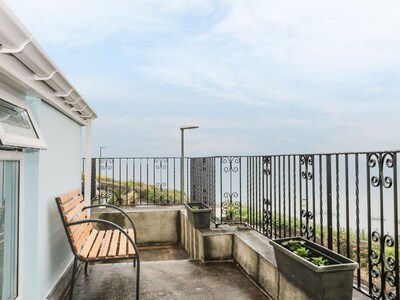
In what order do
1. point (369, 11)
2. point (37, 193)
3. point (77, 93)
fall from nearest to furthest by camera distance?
point (37, 193) → point (77, 93) → point (369, 11)

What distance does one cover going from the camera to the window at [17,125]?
81.7 inches

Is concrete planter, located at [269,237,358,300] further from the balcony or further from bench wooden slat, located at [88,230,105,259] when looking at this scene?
bench wooden slat, located at [88,230,105,259]

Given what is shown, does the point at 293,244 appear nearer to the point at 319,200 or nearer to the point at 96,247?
the point at 319,200

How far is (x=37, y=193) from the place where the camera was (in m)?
2.78

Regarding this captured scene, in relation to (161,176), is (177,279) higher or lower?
lower

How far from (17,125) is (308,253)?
2.67m

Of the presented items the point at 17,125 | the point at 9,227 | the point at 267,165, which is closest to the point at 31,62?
the point at 17,125

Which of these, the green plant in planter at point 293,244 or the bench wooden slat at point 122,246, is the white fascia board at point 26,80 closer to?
the bench wooden slat at point 122,246

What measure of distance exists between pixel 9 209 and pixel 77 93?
1.53 m

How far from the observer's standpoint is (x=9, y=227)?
7.93 ft

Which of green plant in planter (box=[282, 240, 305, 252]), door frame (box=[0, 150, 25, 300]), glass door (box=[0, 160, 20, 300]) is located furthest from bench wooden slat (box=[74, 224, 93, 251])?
green plant in planter (box=[282, 240, 305, 252])

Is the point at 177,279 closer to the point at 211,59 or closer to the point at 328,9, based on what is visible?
the point at 328,9

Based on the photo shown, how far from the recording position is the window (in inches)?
81.7

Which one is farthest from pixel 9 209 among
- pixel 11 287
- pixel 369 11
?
pixel 369 11
